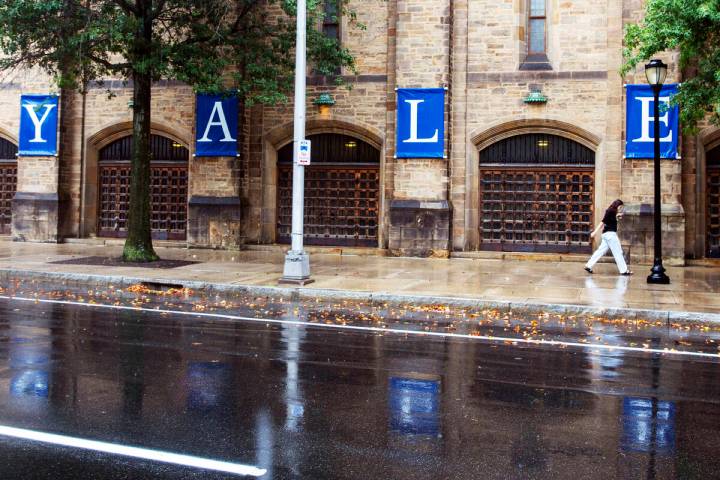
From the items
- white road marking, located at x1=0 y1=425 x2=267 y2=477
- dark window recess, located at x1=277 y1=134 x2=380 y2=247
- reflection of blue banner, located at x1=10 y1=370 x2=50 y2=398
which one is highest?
dark window recess, located at x1=277 y1=134 x2=380 y2=247

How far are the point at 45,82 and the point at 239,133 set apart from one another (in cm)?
679

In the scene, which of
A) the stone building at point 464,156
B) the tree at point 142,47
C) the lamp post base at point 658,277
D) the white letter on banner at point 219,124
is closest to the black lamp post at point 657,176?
the lamp post base at point 658,277

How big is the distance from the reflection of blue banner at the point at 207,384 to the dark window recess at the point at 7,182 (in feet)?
63.1

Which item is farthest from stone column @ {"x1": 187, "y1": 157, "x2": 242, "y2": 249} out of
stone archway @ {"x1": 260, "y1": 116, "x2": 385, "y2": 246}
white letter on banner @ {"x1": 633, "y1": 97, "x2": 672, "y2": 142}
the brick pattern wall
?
white letter on banner @ {"x1": 633, "y1": 97, "x2": 672, "y2": 142}

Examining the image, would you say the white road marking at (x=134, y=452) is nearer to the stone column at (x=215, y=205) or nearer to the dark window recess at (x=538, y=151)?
the stone column at (x=215, y=205)

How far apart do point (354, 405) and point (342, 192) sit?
51.4ft

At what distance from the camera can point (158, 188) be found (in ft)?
73.4

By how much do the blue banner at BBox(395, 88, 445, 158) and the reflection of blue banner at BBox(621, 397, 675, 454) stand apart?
45.7 feet

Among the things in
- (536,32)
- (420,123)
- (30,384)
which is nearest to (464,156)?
(420,123)

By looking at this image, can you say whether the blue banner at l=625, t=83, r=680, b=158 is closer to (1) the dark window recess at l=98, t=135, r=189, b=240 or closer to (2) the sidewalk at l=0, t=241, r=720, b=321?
(2) the sidewalk at l=0, t=241, r=720, b=321

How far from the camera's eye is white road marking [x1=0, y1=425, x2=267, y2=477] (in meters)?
4.19

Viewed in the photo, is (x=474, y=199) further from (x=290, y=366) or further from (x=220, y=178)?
(x=290, y=366)

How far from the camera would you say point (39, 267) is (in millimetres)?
15586

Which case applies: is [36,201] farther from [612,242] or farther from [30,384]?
[30,384]
